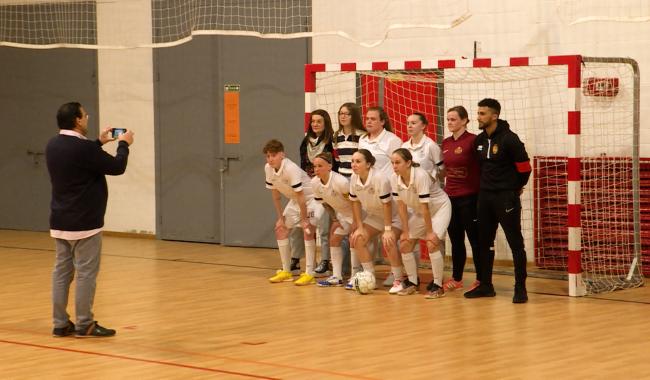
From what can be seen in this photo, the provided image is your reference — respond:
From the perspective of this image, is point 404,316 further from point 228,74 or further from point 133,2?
point 133,2

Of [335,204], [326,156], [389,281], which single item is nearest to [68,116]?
[326,156]

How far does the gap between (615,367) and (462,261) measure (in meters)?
3.71

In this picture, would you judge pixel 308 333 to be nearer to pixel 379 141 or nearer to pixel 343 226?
pixel 343 226

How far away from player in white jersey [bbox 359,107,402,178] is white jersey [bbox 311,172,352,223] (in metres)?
0.39

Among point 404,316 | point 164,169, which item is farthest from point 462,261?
point 164,169

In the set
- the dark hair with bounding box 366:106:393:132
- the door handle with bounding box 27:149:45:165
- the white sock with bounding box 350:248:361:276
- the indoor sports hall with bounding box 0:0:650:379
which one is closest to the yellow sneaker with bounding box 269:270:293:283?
the indoor sports hall with bounding box 0:0:650:379

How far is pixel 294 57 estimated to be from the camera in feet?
47.3

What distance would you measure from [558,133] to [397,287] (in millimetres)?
2959

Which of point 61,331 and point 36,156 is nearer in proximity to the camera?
point 61,331

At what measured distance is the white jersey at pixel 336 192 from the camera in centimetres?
1116

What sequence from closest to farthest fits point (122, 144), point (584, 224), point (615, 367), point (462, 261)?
point (615, 367)
point (122, 144)
point (462, 261)
point (584, 224)

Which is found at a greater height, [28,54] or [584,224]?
[28,54]

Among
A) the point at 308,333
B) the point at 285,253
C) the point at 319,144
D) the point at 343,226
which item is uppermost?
the point at 319,144

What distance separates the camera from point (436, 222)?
35.4 feet
